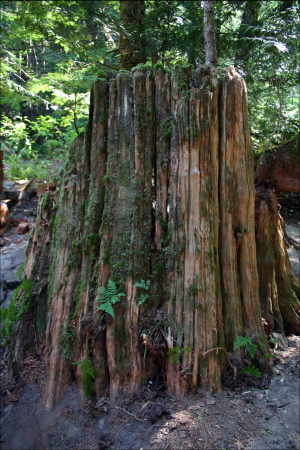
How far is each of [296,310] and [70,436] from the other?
10.8 ft

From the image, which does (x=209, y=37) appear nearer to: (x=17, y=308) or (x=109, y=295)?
(x=109, y=295)

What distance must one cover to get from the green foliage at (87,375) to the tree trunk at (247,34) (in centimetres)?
514

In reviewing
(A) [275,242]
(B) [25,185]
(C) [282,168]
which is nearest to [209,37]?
(C) [282,168]

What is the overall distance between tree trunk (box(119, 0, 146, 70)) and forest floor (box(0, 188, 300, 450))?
5.54m

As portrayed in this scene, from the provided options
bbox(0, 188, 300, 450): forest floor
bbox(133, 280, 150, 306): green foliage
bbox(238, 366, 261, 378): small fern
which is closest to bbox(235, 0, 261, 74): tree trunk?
bbox(133, 280, 150, 306): green foliage

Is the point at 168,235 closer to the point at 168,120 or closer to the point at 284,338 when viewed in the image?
the point at 168,120

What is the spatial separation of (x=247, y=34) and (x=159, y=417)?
642 cm

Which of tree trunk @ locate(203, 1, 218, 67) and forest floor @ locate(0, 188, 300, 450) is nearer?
forest floor @ locate(0, 188, 300, 450)

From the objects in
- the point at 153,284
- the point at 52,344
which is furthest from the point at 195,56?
the point at 52,344

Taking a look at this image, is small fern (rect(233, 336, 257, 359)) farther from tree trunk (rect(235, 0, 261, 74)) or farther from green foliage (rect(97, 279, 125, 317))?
tree trunk (rect(235, 0, 261, 74))

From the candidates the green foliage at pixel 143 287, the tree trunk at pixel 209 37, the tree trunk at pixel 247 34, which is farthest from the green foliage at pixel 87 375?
the tree trunk at pixel 247 34

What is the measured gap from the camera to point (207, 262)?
3.02m

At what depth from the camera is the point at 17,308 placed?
13.6ft

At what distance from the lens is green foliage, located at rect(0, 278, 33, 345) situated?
405 cm
